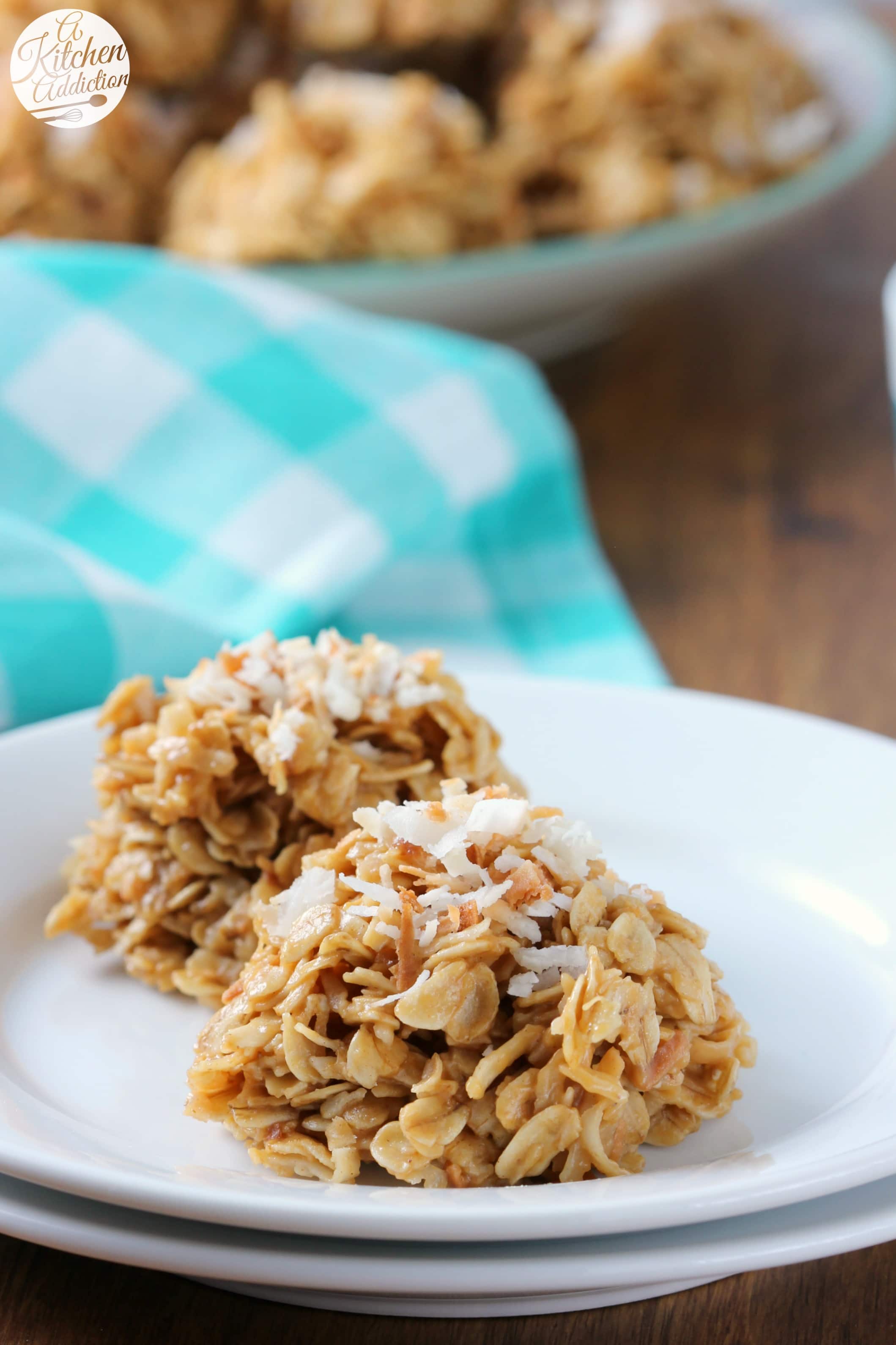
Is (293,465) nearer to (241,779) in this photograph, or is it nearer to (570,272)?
(570,272)

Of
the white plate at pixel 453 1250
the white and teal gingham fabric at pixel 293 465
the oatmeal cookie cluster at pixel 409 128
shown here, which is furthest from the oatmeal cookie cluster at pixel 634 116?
the white plate at pixel 453 1250

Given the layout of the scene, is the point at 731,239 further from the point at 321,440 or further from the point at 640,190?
the point at 321,440

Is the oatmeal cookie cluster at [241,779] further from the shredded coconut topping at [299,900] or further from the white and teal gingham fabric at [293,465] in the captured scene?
the white and teal gingham fabric at [293,465]

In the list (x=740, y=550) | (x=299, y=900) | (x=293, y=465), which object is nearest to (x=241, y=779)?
(x=299, y=900)

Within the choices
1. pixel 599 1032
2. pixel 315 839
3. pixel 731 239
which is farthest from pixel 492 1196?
Answer: pixel 731 239

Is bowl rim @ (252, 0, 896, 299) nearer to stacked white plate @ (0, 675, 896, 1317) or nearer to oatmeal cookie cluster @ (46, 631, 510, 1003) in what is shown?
stacked white plate @ (0, 675, 896, 1317)

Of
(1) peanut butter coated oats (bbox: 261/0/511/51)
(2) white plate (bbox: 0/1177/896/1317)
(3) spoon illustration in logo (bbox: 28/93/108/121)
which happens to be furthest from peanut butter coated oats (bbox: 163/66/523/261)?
(2) white plate (bbox: 0/1177/896/1317)
